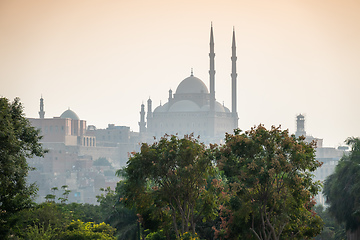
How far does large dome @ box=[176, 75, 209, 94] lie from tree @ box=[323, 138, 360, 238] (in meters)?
87.2

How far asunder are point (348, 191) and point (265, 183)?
9153mm

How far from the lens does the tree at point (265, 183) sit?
52.6 feet

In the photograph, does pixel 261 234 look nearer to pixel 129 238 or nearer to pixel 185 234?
pixel 185 234

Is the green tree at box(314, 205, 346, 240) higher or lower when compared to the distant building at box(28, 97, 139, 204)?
lower

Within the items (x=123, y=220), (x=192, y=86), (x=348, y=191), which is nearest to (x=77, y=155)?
(x=192, y=86)

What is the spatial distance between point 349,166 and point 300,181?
33.2 ft

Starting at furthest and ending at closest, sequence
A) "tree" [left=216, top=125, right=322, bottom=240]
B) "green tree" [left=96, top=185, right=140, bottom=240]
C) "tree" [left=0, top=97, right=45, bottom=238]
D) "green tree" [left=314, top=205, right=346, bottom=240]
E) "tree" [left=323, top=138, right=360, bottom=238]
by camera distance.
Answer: "green tree" [left=314, top=205, right=346, bottom=240], "green tree" [left=96, top=185, right=140, bottom=240], "tree" [left=323, top=138, right=360, bottom=238], "tree" [left=216, top=125, right=322, bottom=240], "tree" [left=0, top=97, right=45, bottom=238]

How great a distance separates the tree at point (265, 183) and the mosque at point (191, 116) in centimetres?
8698

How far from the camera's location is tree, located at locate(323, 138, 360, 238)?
23.7 metres

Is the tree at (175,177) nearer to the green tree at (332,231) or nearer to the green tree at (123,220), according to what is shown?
the green tree at (123,220)

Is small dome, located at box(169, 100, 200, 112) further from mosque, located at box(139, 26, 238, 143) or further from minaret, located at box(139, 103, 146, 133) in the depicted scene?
minaret, located at box(139, 103, 146, 133)

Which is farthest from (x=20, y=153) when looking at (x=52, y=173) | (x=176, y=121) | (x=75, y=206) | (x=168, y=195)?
(x=176, y=121)

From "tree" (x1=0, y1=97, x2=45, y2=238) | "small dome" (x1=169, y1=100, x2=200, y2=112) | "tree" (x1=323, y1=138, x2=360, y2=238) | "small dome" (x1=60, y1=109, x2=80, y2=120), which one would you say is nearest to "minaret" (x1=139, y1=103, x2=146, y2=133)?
"small dome" (x1=169, y1=100, x2=200, y2=112)

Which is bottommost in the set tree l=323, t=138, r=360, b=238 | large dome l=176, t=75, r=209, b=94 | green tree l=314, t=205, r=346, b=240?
green tree l=314, t=205, r=346, b=240
